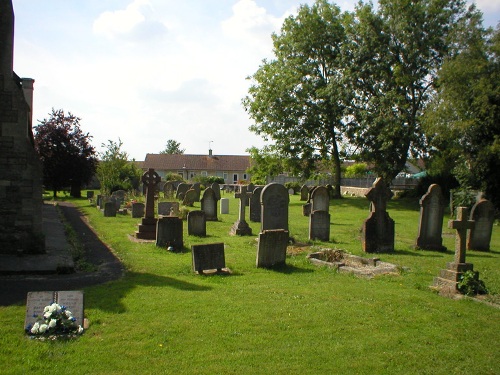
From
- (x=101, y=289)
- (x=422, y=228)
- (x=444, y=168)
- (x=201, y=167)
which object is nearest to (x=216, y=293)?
(x=101, y=289)

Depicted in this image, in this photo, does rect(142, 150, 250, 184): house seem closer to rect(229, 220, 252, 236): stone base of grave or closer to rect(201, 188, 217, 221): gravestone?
rect(201, 188, 217, 221): gravestone

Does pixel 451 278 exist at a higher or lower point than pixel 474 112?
lower

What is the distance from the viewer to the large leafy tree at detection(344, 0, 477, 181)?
107ft

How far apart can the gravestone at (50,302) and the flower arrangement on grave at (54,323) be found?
71 mm

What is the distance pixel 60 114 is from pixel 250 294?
37879mm

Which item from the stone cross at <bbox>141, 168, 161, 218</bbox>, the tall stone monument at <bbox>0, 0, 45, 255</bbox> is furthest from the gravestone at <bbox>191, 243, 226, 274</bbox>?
the stone cross at <bbox>141, 168, 161, 218</bbox>

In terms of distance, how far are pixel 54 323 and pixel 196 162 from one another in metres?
79.5

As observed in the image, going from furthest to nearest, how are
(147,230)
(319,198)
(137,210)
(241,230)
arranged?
(137,210)
(319,198)
(241,230)
(147,230)

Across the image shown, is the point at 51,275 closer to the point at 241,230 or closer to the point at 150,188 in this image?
the point at 150,188

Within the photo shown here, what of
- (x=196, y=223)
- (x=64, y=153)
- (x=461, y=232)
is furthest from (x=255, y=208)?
(x=64, y=153)

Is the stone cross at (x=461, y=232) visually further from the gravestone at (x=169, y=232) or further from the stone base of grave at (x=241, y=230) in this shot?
the stone base of grave at (x=241, y=230)

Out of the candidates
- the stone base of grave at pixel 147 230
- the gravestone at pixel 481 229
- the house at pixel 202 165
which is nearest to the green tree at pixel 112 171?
the stone base of grave at pixel 147 230

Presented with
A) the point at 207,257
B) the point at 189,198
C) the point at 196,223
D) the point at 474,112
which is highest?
the point at 474,112

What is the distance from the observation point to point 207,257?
10352mm
